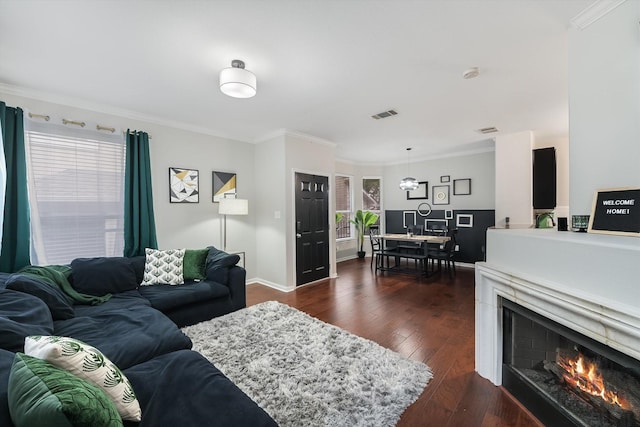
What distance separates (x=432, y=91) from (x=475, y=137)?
2.47 m

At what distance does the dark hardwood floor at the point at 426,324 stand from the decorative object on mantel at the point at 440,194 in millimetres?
1612

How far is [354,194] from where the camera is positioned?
721cm

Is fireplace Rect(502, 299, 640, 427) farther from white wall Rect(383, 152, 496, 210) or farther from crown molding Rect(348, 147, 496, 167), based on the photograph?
crown molding Rect(348, 147, 496, 167)

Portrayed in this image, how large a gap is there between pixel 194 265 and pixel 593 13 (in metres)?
4.11

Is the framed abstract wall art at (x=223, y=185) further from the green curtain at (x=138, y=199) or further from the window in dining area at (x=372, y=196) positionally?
the window in dining area at (x=372, y=196)

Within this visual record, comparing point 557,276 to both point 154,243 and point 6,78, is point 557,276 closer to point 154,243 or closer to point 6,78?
point 154,243

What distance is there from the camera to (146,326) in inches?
76.2

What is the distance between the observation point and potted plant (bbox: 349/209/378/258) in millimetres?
6832

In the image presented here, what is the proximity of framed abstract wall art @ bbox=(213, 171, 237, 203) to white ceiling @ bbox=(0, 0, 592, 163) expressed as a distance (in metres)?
0.94

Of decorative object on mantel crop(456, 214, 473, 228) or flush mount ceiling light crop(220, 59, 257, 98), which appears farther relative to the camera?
decorative object on mantel crop(456, 214, 473, 228)

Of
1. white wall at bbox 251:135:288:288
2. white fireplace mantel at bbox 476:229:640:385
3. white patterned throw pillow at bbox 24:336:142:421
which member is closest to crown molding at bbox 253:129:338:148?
white wall at bbox 251:135:288:288

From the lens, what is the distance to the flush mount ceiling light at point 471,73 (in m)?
2.46

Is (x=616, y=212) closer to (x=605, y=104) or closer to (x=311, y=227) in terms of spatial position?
(x=605, y=104)

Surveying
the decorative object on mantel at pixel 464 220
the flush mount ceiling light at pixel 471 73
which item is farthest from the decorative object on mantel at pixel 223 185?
the decorative object on mantel at pixel 464 220
